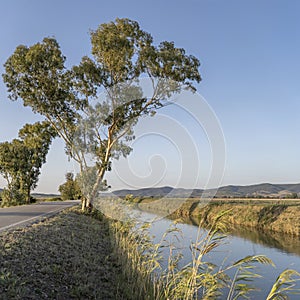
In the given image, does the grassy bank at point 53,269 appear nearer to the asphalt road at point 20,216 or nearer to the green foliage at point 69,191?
the asphalt road at point 20,216

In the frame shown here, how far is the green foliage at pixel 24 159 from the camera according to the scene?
38250 millimetres

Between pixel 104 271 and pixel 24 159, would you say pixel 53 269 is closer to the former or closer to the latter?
pixel 104 271

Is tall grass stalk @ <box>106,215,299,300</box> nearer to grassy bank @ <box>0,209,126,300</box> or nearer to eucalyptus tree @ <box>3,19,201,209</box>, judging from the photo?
grassy bank @ <box>0,209,126,300</box>

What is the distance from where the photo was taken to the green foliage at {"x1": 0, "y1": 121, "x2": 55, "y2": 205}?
3825 centimetres

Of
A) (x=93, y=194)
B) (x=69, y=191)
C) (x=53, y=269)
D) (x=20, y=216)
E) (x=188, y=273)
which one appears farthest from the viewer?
(x=69, y=191)

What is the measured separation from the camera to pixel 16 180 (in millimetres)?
38812

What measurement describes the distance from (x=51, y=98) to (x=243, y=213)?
1939 cm

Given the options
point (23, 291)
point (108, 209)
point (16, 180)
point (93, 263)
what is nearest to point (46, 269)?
point (23, 291)

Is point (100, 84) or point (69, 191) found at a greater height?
point (100, 84)

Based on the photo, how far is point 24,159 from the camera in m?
39.1

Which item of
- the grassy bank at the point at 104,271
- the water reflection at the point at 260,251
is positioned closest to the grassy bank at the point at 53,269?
the grassy bank at the point at 104,271

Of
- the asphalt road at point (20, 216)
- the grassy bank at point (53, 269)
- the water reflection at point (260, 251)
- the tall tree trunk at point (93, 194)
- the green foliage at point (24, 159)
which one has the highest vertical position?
the green foliage at point (24, 159)

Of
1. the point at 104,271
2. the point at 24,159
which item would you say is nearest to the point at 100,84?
the point at 104,271

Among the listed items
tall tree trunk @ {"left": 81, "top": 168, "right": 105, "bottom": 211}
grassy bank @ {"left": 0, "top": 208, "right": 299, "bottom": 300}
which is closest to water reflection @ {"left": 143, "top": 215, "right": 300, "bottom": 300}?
grassy bank @ {"left": 0, "top": 208, "right": 299, "bottom": 300}
